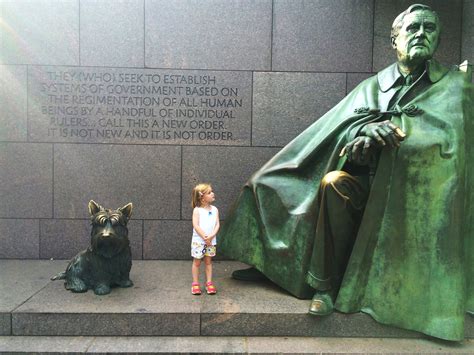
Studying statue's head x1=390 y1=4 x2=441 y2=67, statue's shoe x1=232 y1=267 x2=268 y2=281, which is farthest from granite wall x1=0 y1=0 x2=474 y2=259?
statue's head x1=390 y1=4 x2=441 y2=67

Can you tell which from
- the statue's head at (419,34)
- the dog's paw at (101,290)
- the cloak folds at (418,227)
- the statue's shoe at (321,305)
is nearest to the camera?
the cloak folds at (418,227)

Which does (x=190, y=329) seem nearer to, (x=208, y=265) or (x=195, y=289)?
(x=195, y=289)

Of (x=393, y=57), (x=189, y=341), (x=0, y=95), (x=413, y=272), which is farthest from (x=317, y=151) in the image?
(x=0, y=95)

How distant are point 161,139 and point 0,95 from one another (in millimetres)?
2215

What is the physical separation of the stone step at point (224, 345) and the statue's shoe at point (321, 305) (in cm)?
24

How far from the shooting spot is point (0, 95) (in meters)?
5.43

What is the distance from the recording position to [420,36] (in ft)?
12.2

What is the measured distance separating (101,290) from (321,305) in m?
2.05

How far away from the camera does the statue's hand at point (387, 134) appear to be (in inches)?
132

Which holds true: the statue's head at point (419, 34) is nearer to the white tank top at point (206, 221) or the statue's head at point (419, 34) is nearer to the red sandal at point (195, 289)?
the white tank top at point (206, 221)

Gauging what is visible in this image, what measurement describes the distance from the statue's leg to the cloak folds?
134 millimetres

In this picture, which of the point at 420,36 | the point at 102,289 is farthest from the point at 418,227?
the point at 102,289

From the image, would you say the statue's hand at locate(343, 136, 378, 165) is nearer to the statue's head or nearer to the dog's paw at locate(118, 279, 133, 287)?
the statue's head

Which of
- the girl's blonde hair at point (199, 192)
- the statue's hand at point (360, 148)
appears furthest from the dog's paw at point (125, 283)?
the statue's hand at point (360, 148)
